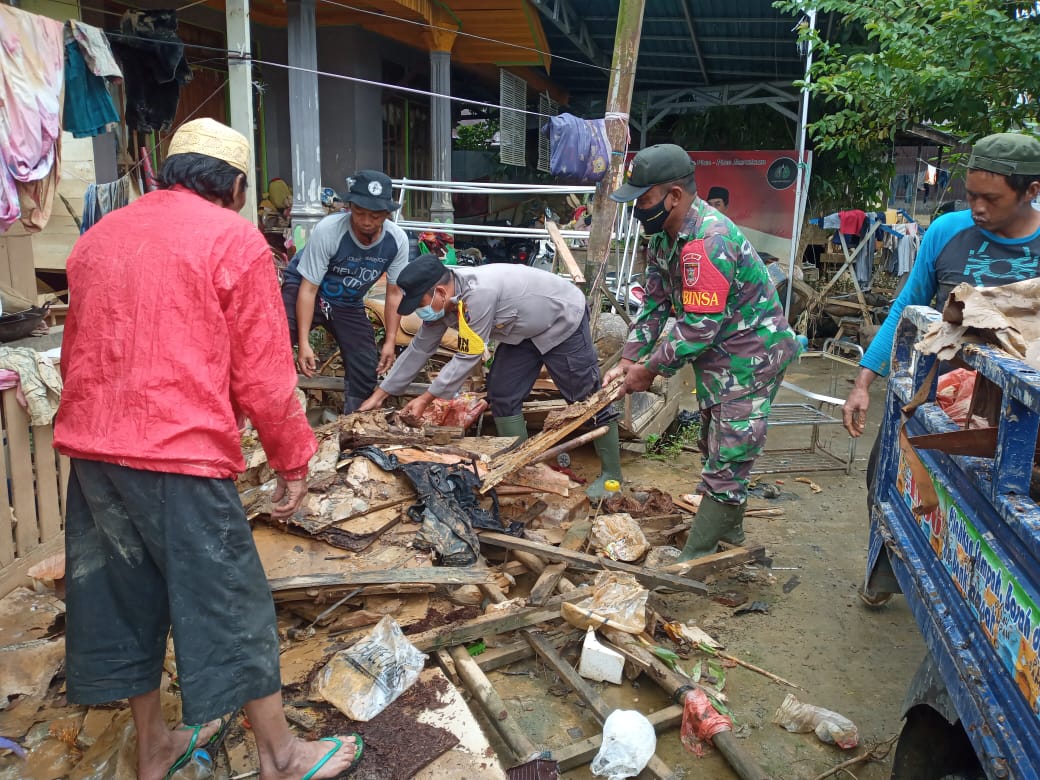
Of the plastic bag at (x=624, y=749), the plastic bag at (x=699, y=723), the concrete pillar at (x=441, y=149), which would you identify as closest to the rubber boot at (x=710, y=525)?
the plastic bag at (x=699, y=723)

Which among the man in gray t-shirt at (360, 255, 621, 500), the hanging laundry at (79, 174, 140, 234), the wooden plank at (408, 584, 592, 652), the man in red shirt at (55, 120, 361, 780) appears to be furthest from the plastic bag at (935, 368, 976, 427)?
the hanging laundry at (79, 174, 140, 234)

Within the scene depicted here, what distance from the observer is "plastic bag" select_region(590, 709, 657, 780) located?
8.77 ft

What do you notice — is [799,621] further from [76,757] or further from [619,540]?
[76,757]

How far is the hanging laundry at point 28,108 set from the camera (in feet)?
13.4

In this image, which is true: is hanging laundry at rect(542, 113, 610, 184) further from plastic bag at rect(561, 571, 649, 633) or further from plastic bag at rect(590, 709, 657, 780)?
plastic bag at rect(590, 709, 657, 780)

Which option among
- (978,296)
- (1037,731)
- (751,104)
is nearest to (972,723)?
(1037,731)

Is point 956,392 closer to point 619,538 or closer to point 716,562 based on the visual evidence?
point 716,562

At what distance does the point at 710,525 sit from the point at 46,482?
3259 millimetres

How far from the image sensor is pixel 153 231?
2049 millimetres

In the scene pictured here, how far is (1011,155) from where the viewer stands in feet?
9.53

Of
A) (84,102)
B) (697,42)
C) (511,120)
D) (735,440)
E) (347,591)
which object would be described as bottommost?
(347,591)

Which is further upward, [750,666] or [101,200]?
[101,200]

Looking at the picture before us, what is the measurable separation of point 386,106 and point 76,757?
1073 cm

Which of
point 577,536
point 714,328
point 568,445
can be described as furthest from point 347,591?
point 714,328
